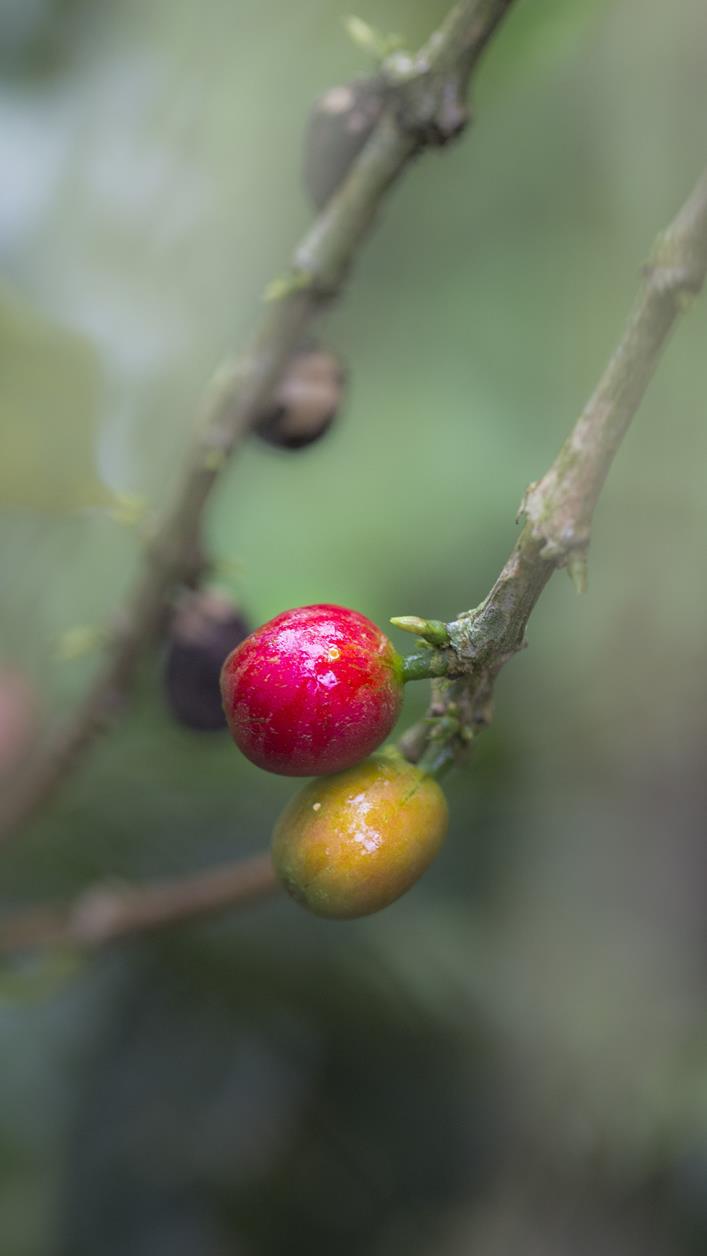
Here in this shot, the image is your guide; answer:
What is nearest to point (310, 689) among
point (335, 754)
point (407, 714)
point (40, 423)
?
point (335, 754)

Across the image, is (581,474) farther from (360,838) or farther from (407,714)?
(407,714)

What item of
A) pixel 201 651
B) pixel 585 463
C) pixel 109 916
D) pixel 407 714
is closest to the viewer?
pixel 585 463

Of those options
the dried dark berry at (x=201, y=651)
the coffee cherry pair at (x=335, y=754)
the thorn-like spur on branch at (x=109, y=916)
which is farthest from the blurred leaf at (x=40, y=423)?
the coffee cherry pair at (x=335, y=754)

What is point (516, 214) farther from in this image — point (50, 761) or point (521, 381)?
point (50, 761)

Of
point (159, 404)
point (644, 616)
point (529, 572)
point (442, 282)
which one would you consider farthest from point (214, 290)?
point (529, 572)

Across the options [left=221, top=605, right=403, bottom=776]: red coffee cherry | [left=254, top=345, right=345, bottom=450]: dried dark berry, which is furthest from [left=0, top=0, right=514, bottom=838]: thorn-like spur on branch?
[left=221, top=605, right=403, bottom=776]: red coffee cherry

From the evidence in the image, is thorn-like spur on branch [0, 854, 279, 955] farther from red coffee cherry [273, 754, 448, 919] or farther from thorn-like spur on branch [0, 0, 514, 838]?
red coffee cherry [273, 754, 448, 919]
